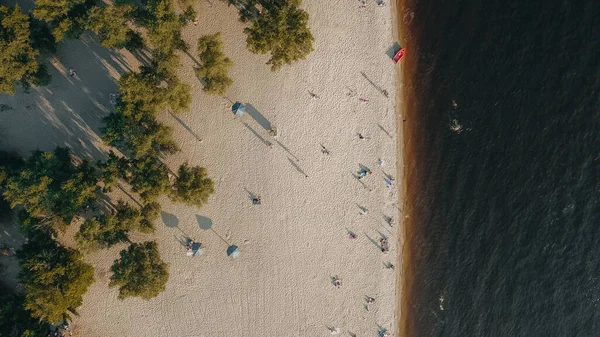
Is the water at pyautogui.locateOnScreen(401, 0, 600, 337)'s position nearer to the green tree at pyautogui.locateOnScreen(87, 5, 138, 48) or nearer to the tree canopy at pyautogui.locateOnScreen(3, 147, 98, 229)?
the green tree at pyautogui.locateOnScreen(87, 5, 138, 48)

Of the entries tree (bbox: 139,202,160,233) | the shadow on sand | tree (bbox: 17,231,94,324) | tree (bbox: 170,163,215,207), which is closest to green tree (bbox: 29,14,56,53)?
tree (bbox: 170,163,215,207)

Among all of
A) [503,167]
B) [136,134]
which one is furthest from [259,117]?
[503,167]

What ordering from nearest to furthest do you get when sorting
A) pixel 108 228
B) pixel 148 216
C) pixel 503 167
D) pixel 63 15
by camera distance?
pixel 63 15 → pixel 108 228 → pixel 148 216 → pixel 503 167

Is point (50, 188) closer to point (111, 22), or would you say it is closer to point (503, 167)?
point (111, 22)

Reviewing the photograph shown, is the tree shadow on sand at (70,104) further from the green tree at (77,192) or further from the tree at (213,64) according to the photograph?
the tree at (213,64)

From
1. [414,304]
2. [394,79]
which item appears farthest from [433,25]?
[414,304]

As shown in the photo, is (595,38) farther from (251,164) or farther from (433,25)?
(251,164)
